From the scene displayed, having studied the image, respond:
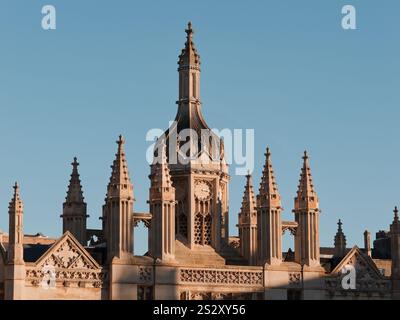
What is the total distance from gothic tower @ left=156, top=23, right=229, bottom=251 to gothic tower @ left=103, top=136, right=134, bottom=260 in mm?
6078

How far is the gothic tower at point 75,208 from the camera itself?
10931cm

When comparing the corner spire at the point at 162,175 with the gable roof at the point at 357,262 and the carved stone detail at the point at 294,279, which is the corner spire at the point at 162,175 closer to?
the carved stone detail at the point at 294,279

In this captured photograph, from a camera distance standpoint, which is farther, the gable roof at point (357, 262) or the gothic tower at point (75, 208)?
the gable roof at point (357, 262)

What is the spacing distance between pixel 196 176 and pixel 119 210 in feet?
26.5

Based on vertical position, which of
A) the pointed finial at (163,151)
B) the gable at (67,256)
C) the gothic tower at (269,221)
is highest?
the pointed finial at (163,151)

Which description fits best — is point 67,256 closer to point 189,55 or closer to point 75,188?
point 75,188

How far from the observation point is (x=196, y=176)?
110750 mm

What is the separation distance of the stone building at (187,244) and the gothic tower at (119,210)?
62 mm

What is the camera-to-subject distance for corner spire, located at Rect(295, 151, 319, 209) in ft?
365

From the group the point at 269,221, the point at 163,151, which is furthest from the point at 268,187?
the point at 163,151

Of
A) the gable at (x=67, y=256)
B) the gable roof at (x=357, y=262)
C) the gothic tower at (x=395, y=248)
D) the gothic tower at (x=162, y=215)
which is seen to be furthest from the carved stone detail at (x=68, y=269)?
the gothic tower at (x=395, y=248)

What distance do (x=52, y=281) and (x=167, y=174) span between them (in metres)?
10.5
